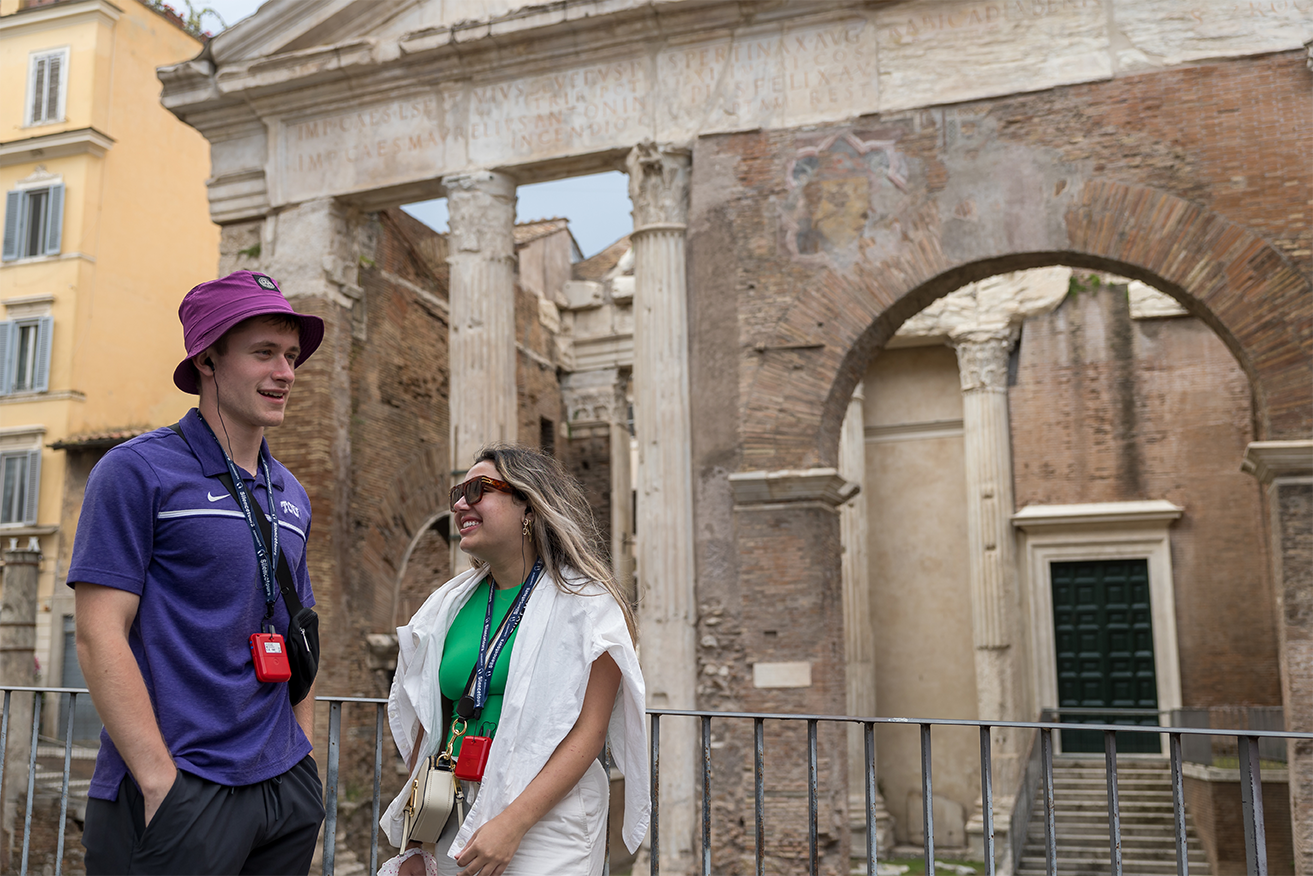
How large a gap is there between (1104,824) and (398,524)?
8.23 metres

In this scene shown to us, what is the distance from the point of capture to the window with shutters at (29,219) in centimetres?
1898

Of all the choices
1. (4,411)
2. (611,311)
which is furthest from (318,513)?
(4,411)

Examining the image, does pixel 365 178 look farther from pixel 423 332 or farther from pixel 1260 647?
pixel 1260 647

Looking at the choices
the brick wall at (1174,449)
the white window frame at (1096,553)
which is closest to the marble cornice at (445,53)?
the brick wall at (1174,449)

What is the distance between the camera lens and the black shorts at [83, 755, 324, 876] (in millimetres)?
2119

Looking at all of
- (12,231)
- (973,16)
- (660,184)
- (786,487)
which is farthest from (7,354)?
(973,16)

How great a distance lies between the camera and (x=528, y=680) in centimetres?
247

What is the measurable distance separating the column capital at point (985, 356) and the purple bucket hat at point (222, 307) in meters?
13.1

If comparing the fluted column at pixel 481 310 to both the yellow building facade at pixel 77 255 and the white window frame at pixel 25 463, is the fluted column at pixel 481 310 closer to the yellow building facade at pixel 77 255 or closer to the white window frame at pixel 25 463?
the yellow building facade at pixel 77 255

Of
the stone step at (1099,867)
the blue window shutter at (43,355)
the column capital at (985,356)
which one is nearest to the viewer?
the stone step at (1099,867)

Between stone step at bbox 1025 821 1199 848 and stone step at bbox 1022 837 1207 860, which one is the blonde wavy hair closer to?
stone step at bbox 1022 837 1207 860

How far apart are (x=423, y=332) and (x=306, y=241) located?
2.27m

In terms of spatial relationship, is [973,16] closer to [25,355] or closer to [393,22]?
[393,22]

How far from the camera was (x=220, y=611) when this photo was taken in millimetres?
2297
